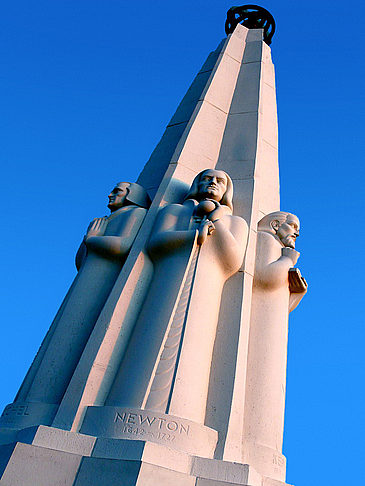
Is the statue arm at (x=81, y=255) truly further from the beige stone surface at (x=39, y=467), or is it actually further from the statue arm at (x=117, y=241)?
the beige stone surface at (x=39, y=467)

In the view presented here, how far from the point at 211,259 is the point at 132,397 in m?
1.99

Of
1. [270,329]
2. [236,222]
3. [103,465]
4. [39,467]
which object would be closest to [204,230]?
[236,222]

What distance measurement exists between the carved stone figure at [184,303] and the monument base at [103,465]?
62 cm

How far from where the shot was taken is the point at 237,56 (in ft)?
37.9

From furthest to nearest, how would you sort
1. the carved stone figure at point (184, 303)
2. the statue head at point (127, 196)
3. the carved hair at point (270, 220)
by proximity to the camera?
1. the statue head at point (127, 196)
2. the carved hair at point (270, 220)
3. the carved stone figure at point (184, 303)

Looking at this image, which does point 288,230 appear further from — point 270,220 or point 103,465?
point 103,465

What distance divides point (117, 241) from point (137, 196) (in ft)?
4.08

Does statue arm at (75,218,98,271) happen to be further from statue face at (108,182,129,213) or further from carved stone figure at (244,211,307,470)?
carved stone figure at (244,211,307,470)

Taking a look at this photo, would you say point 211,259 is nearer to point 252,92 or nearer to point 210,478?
point 210,478

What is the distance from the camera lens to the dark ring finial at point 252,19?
13.5 m

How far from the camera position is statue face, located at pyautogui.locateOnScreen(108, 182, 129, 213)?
8.28m

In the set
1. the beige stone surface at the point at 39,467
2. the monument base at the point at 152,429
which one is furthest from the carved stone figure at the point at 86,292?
the beige stone surface at the point at 39,467

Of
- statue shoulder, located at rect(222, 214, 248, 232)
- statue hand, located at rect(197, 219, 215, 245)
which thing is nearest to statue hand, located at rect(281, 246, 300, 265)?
statue shoulder, located at rect(222, 214, 248, 232)

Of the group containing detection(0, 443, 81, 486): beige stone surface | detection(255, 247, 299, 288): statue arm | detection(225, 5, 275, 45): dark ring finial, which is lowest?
detection(0, 443, 81, 486): beige stone surface
